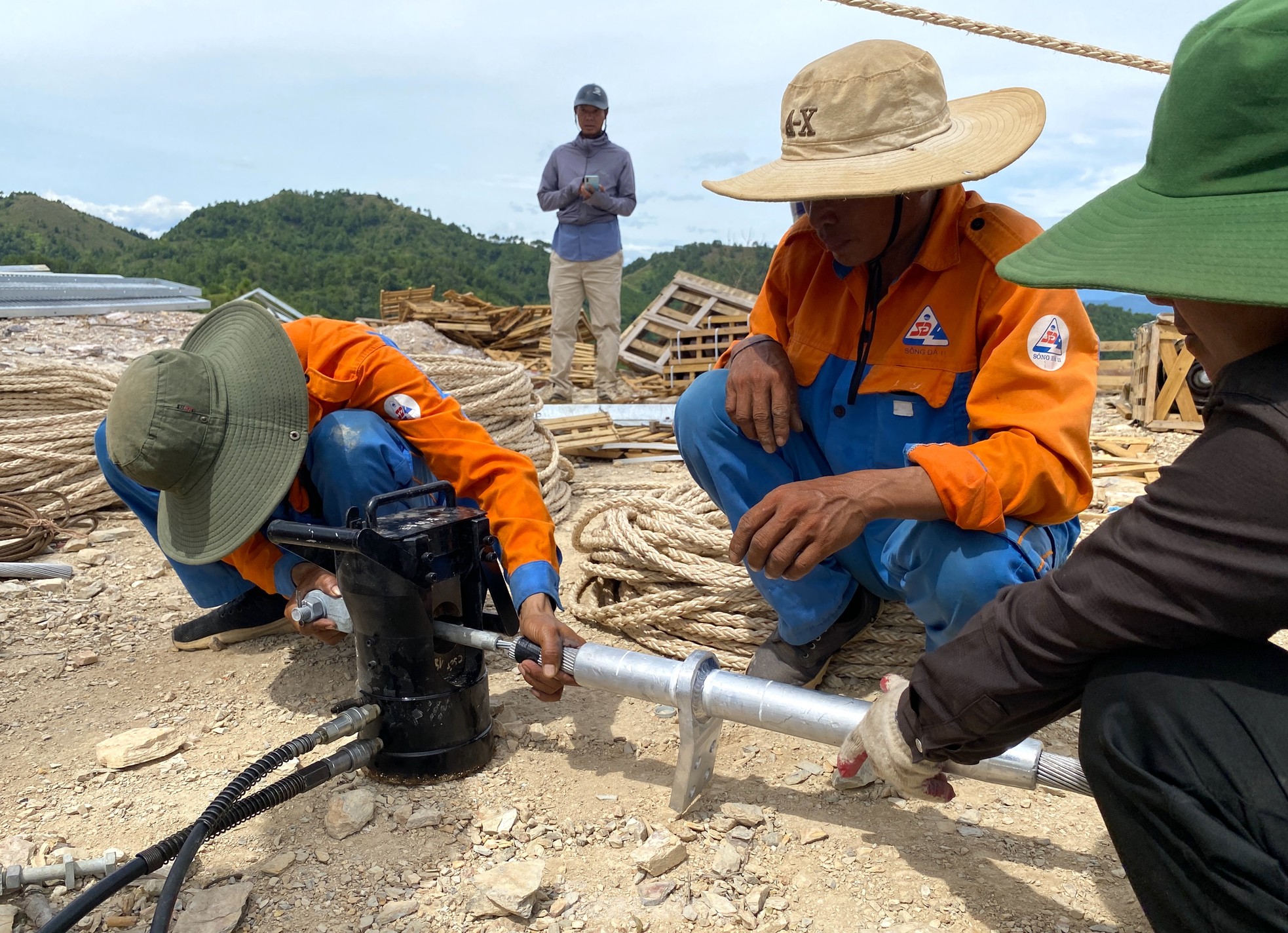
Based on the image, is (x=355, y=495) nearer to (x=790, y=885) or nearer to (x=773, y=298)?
(x=773, y=298)

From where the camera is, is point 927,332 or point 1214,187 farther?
point 927,332

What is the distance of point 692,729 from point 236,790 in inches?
30.7

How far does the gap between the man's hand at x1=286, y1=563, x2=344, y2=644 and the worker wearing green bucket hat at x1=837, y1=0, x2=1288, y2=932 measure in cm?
136

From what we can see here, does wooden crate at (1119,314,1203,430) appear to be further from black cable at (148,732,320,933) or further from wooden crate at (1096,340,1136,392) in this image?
black cable at (148,732,320,933)

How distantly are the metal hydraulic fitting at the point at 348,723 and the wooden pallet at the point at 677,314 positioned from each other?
8065 millimetres

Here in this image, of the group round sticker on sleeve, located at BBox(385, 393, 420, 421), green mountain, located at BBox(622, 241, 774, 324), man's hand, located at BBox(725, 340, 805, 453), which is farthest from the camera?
green mountain, located at BBox(622, 241, 774, 324)

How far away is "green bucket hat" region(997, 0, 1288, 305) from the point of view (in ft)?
2.82

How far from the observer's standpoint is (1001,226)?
1.86 meters

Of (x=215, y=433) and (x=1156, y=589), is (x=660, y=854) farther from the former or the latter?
(x=215, y=433)

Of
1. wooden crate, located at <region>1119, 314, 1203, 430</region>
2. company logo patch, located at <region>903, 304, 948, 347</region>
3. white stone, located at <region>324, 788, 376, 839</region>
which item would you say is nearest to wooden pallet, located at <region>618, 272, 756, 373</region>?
wooden crate, located at <region>1119, 314, 1203, 430</region>

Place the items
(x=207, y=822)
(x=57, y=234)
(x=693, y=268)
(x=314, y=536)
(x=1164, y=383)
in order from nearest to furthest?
(x=207, y=822) → (x=314, y=536) → (x=1164, y=383) → (x=693, y=268) → (x=57, y=234)

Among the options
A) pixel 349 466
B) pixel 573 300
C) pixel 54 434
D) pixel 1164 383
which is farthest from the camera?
pixel 573 300

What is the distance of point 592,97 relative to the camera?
657 centimetres

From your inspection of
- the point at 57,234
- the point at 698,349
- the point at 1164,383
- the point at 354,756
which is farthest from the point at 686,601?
the point at 57,234
